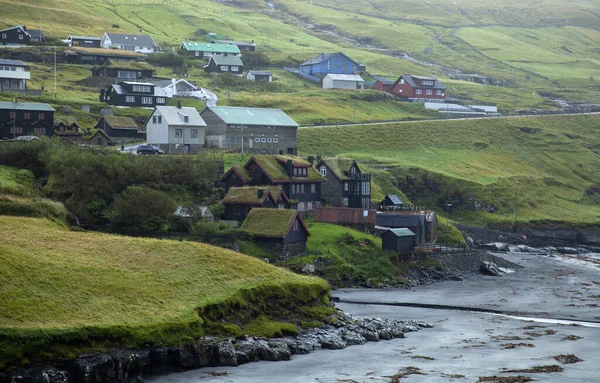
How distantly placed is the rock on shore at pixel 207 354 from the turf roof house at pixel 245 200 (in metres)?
25.8

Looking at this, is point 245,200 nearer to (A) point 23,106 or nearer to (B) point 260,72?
(A) point 23,106

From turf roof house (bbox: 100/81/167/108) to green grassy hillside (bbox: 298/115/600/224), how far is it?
848 inches

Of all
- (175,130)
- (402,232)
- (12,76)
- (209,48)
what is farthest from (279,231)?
(209,48)

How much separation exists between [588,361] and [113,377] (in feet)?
84.2

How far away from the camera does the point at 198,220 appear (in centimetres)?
8406

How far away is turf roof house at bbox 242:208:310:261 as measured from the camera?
80375 millimetres

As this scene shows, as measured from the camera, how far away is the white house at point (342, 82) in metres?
182

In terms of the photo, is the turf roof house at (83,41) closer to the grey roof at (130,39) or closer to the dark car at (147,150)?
the grey roof at (130,39)

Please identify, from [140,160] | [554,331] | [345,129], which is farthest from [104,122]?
[554,331]

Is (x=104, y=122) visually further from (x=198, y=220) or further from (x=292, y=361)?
(x=292, y=361)

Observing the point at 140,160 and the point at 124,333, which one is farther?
the point at 140,160

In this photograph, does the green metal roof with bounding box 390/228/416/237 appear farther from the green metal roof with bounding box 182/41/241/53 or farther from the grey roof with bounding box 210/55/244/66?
the green metal roof with bounding box 182/41/241/53

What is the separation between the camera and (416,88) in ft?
595

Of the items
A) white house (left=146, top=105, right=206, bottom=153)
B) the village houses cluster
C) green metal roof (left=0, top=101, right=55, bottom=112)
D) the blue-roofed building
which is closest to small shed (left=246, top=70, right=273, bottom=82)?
the blue-roofed building
